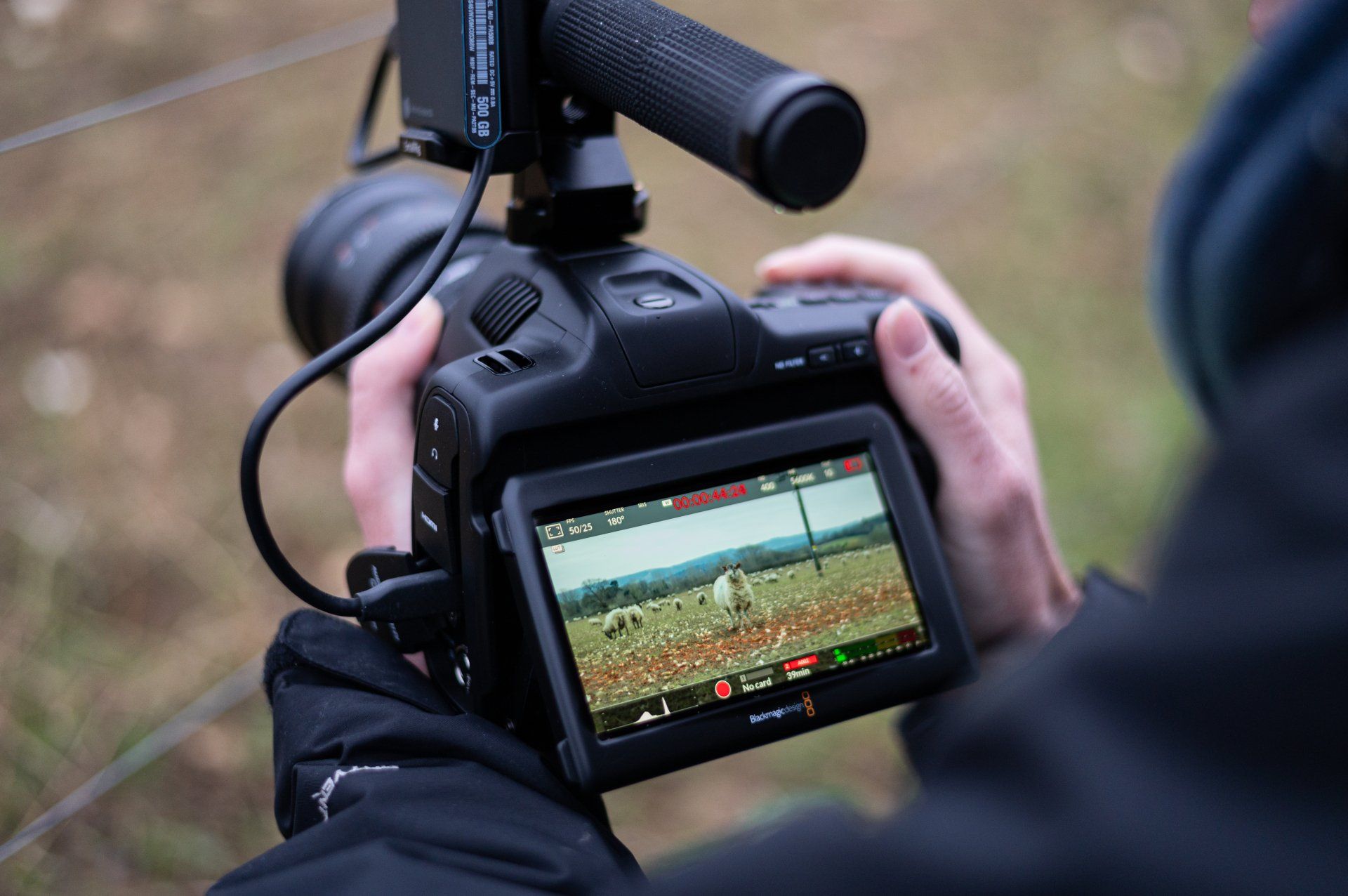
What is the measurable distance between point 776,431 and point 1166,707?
45 centimetres

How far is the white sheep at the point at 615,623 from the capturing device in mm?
676

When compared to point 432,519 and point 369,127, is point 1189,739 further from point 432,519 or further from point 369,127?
point 369,127

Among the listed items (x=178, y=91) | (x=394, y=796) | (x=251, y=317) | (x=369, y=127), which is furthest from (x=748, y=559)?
(x=251, y=317)

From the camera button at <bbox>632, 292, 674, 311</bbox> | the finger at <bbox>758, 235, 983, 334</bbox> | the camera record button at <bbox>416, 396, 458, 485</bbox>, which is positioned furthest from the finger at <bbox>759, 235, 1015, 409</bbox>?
the camera record button at <bbox>416, 396, 458, 485</bbox>

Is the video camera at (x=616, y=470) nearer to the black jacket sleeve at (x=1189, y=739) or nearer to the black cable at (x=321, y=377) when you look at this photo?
the black cable at (x=321, y=377)

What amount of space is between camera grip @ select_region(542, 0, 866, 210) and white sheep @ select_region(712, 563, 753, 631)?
0.25 metres

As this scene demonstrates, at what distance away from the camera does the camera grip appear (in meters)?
0.52

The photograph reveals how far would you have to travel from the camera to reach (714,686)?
699 mm

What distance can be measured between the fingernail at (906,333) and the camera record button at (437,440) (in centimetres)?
31

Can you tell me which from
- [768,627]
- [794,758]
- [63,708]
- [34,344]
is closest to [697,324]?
[768,627]

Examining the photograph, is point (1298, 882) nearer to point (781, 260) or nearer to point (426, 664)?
point (426, 664)

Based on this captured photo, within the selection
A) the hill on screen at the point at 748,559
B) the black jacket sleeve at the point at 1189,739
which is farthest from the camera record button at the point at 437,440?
the black jacket sleeve at the point at 1189,739

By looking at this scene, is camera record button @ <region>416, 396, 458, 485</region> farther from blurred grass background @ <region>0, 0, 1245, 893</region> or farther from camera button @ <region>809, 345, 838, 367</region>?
blurred grass background @ <region>0, 0, 1245, 893</region>

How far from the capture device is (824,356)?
2.52 ft
